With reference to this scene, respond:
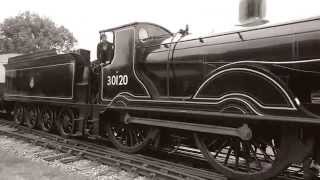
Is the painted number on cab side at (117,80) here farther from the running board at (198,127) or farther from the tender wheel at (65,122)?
the tender wheel at (65,122)

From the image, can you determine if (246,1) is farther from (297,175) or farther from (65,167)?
(65,167)

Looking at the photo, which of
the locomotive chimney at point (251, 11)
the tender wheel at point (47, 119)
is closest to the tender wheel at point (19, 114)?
the tender wheel at point (47, 119)

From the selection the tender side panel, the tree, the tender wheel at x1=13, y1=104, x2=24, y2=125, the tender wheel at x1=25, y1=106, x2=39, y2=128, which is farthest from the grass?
the tree

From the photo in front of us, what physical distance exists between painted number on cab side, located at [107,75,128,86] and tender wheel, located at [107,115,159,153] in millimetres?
666

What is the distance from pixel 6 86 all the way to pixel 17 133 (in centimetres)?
332

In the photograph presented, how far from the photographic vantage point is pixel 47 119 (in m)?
10.1

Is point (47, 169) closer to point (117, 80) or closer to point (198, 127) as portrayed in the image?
point (117, 80)

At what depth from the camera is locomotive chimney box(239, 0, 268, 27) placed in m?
5.82

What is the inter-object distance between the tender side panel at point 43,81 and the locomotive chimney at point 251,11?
4.48m

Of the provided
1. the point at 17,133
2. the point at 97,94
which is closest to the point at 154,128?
the point at 97,94

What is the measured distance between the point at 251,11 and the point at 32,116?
7.53m

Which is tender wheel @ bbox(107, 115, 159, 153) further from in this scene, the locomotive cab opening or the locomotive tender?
the locomotive cab opening

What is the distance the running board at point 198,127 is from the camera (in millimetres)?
4984

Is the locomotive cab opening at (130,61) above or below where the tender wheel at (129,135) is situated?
above
